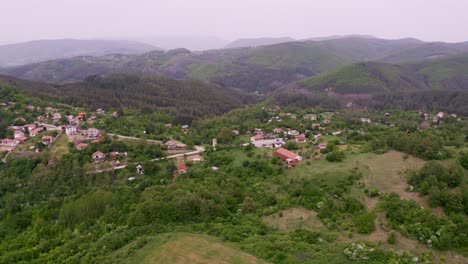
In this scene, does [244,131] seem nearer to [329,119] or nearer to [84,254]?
[329,119]

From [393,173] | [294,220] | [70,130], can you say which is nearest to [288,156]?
[393,173]

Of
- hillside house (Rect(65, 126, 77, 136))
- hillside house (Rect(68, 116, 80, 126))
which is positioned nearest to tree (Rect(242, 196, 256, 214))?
hillside house (Rect(65, 126, 77, 136))

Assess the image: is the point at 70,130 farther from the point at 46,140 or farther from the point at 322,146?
the point at 322,146

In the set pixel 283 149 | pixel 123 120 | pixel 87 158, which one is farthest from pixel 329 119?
pixel 87 158

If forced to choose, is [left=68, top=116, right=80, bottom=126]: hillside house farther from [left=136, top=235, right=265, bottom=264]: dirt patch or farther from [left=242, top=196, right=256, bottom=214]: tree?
[left=136, top=235, right=265, bottom=264]: dirt patch

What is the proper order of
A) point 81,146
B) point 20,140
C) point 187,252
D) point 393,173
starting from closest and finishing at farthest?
1. point 187,252
2. point 393,173
3. point 81,146
4. point 20,140

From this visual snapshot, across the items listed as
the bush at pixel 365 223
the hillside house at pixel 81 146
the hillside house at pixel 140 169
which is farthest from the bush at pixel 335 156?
the hillside house at pixel 81 146
